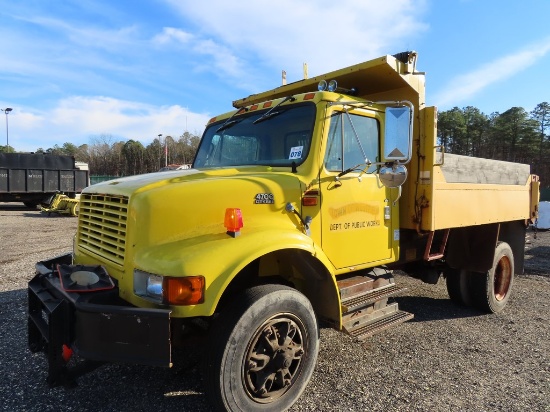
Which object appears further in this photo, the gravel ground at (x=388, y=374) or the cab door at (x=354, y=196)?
the cab door at (x=354, y=196)

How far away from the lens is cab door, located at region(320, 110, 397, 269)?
3420 mm

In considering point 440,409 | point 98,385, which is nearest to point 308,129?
point 440,409

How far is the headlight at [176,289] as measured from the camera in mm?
2426

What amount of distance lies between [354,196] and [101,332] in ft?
7.53

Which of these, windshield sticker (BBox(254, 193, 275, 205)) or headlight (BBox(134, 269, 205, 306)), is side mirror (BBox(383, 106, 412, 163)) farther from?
headlight (BBox(134, 269, 205, 306))

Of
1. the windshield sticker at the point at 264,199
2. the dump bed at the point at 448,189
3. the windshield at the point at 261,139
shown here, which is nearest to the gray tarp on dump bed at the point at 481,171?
the dump bed at the point at 448,189

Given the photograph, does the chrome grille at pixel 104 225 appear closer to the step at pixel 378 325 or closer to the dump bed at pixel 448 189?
the step at pixel 378 325

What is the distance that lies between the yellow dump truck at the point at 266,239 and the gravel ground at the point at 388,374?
387 mm

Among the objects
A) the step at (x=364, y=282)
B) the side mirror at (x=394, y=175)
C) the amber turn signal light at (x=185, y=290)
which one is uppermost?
the side mirror at (x=394, y=175)

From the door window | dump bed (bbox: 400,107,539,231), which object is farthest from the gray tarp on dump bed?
the door window

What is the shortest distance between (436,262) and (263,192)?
3.42m

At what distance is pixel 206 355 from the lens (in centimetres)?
263

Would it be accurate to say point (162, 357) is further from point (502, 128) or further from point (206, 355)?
point (502, 128)

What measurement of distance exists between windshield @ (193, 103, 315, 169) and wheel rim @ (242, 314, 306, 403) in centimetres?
136
